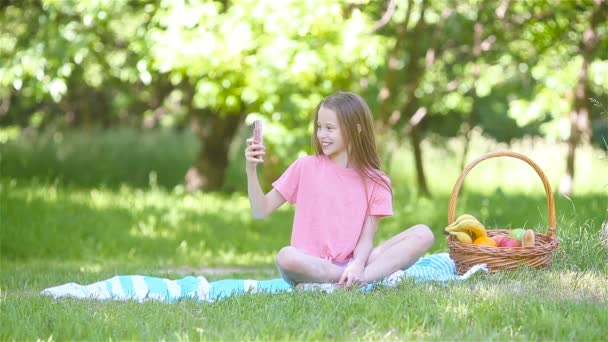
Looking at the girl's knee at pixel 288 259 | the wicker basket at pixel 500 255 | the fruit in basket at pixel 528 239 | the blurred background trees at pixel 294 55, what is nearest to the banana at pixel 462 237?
the wicker basket at pixel 500 255

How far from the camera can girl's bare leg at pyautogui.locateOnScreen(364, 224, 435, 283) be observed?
15.2 ft

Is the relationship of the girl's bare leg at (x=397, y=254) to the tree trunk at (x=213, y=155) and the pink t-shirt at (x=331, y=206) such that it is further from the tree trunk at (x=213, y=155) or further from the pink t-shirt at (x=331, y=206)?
the tree trunk at (x=213, y=155)

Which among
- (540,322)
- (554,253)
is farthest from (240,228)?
(540,322)

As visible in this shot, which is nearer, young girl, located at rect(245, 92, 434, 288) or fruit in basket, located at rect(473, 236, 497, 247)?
young girl, located at rect(245, 92, 434, 288)

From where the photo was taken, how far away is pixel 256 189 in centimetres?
467

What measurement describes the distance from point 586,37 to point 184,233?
486 cm

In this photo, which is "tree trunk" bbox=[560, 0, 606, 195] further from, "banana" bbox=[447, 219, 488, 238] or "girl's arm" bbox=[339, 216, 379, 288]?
"girl's arm" bbox=[339, 216, 379, 288]

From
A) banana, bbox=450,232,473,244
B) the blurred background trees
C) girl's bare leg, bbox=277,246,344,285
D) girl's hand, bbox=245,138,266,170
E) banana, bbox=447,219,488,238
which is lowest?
girl's bare leg, bbox=277,246,344,285

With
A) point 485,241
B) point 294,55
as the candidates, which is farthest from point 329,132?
point 294,55

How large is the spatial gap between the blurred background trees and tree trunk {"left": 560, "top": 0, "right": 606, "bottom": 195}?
0.02 m

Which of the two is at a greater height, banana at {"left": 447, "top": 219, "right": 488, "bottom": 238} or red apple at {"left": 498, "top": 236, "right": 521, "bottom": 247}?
banana at {"left": 447, "top": 219, "right": 488, "bottom": 238}

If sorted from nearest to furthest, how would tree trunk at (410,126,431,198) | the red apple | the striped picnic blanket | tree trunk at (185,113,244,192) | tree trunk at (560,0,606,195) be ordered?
the striped picnic blanket → the red apple → tree trunk at (560,0,606,195) → tree trunk at (410,126,431,198) → tree trunk at (185,113,244,192)

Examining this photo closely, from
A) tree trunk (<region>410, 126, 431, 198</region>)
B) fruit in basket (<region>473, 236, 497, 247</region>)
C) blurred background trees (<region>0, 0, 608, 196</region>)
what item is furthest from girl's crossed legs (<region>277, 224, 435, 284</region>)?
tree trunk (<region>410, 126, 431, 198</region>)

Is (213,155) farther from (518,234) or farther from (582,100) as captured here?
(518,234)
